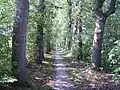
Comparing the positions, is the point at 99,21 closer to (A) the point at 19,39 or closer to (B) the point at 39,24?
(B) the point at 39,24

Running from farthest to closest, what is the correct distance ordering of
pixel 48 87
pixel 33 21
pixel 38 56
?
pixel 38 56 < pixel 33 21 < pixel 48 87

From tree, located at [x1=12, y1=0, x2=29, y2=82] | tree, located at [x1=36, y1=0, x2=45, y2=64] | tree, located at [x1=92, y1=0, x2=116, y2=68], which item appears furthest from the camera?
tree, located at [x1=36, y1=0, x2=45, y2=64]

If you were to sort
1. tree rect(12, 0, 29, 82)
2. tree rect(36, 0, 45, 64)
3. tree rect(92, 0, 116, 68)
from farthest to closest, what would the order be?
tree rect(36, 0, 45, 64) → tree rect(92, 0, 116, 68) → tree rect(12, 0, 29, 82)

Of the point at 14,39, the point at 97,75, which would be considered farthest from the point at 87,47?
the point at 14,39

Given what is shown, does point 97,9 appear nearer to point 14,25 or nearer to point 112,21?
point 112,21

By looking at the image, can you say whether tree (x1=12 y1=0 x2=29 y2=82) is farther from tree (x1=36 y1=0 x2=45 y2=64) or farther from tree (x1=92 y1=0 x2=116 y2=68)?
tree (x1=36 y1=0 x2=45 y2=64)

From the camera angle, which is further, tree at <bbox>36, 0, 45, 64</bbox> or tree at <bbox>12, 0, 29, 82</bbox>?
tree at <bbox>36, 0, 45, 64</bbox>

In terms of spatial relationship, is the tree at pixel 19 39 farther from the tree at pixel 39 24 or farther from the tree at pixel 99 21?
the tree at pixel 39 24

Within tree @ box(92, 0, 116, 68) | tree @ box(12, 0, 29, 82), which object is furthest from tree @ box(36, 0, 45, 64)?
tree @ box(12, 0, 29, 82)

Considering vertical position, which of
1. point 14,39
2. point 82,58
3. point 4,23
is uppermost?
point 4,23

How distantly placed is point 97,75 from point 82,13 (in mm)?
11608

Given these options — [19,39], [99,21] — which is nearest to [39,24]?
[99,21]

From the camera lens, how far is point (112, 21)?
21156mm

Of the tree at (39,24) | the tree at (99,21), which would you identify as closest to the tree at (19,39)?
the tree at (99,21)
